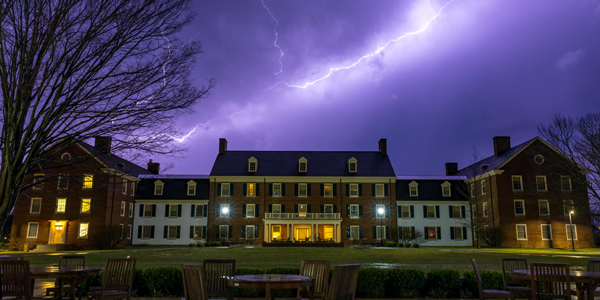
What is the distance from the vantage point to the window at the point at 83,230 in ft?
128

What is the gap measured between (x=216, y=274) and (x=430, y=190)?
42.8m

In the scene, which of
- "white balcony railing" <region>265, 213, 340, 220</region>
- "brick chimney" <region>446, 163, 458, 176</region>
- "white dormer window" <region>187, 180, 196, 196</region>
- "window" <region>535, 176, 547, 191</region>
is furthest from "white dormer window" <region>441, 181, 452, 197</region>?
"white dormer window" <region>187, 180, 196, 196</region>

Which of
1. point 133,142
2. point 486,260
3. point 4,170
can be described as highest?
point 133,142

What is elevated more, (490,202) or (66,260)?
(490,202)

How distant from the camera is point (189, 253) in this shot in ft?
91.5

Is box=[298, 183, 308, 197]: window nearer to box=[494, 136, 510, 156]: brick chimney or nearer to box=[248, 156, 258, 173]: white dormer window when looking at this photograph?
box=[248, 156, 258, 173]: white dormer window

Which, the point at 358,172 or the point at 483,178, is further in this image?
the point at 358,172

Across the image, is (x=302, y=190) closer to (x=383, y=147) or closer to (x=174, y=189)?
(x=383, y=147)

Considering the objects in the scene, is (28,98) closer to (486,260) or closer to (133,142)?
(133,142)

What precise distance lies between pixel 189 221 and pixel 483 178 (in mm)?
29708

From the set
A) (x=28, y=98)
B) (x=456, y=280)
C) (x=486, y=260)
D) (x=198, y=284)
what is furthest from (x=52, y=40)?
(x=486, y=260)

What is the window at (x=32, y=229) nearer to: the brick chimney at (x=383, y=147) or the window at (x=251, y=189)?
the window at (x=251, y=189)

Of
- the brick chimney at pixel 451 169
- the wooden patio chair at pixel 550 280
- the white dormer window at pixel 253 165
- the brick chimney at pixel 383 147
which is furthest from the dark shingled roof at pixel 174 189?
the wooden patio chair at pixel 550 280

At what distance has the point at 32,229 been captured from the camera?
39594mm
